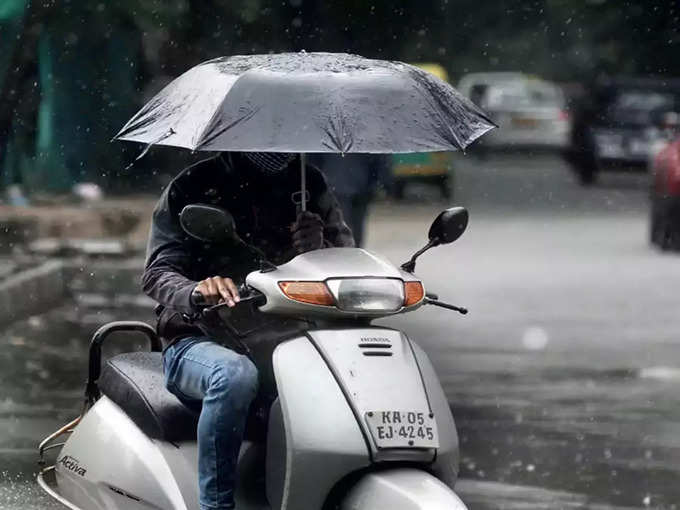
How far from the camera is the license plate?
179 inches

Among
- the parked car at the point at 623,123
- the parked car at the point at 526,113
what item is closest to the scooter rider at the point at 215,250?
the parked car at the point at 623,123

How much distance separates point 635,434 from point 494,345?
3.09 meters

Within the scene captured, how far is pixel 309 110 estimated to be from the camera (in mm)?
5078

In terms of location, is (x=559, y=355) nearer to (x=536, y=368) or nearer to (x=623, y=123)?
(x=536, y=368)

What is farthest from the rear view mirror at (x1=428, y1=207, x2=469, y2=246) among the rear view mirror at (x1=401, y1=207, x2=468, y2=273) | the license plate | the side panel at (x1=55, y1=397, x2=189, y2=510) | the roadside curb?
the roadside curb

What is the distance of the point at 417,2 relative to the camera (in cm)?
3550

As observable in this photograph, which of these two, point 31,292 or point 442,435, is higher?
point 442,435

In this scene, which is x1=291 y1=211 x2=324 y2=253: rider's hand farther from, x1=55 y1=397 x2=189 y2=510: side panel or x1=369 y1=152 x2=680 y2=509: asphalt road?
x1=369 y1=152 x2=680 y2=509: asphalt road

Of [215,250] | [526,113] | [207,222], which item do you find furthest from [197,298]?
[526,113]

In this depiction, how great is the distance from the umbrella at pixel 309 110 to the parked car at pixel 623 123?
26.7 metres

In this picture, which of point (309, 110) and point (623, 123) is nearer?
point (309, 110)

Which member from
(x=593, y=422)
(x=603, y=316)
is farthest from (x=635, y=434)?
(x=603, y=316)

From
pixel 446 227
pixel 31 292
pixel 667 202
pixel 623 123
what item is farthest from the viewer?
pixel 623 123

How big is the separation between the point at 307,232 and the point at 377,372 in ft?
2.32
